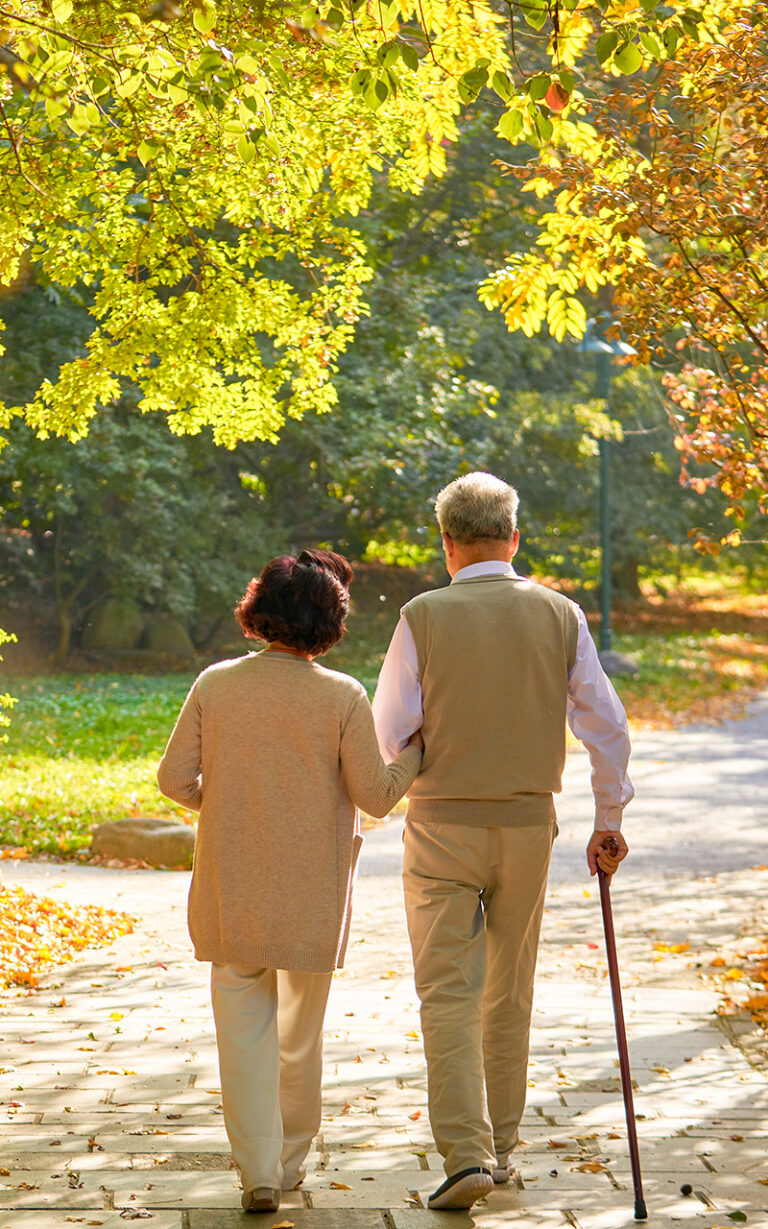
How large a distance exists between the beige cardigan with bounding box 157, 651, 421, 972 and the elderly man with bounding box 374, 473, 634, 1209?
0.26m

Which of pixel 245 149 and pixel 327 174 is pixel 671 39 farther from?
pixel 327 174

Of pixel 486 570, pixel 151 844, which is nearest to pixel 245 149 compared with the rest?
pixel 486 570

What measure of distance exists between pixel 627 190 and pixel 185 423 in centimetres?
251

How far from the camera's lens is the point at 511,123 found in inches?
181

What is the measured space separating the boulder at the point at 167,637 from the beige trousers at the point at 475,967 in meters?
18.7

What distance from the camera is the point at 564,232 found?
6.47m

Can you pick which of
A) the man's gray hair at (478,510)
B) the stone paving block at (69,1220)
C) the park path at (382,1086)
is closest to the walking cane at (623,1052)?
the park path at (382,1086)

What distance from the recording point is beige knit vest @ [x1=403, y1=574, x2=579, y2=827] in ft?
13.3

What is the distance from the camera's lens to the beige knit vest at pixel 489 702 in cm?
406

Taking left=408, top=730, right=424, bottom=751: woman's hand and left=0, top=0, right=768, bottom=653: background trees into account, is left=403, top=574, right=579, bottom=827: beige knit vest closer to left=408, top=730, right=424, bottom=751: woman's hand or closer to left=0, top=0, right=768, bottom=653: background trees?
left=408, top=730, right=424, bottom=751: woman's hand

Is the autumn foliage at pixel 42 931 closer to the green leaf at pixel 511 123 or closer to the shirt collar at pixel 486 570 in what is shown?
the shirt collar at pixel 486 570

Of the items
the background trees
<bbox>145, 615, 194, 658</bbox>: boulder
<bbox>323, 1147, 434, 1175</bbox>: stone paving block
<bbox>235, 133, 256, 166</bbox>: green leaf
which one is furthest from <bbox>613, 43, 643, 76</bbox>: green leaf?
<bbox>145, 615, 194, 658</bbox>: boulder

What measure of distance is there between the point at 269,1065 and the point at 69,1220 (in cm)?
64

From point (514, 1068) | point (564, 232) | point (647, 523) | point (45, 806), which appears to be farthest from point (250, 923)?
point (647, 523)
